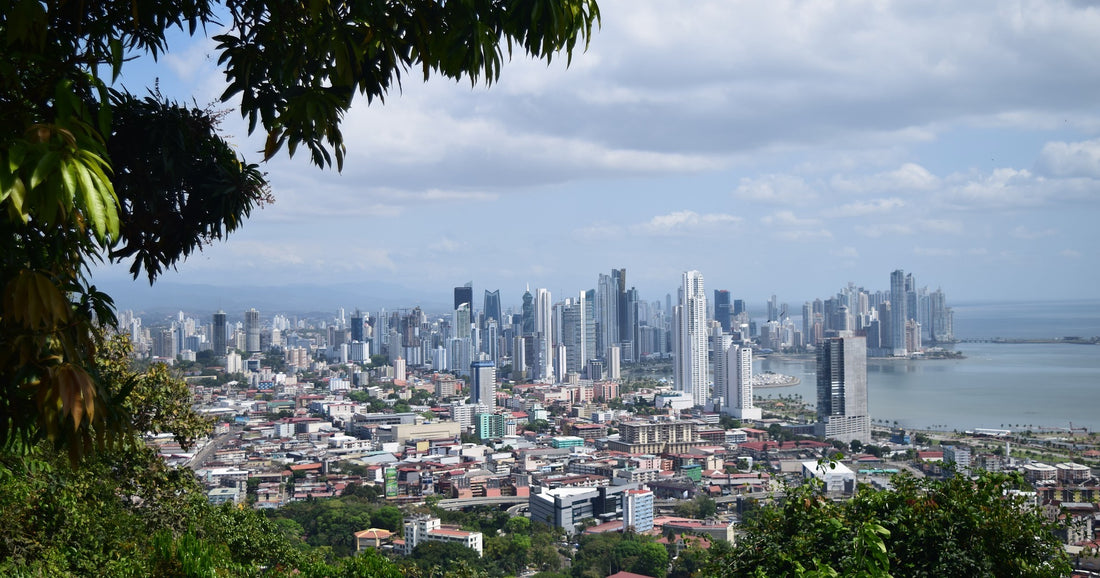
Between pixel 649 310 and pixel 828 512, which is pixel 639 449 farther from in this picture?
pixel 649 310

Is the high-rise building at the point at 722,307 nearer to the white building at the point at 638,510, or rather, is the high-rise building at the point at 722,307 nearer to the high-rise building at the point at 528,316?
the high-rise building at the point at 528,316

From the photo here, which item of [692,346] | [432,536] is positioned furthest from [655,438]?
[432,536]

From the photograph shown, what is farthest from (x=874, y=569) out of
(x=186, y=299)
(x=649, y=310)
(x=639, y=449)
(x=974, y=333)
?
(x=649, y=310)

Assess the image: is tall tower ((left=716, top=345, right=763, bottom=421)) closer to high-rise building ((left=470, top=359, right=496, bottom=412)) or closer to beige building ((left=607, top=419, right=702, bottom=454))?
beige building ((left=607, top=419, right=702, bottom=454))

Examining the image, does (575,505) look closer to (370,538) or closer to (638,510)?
(638,510)

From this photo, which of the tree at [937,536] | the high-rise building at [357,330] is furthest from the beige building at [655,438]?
the high-rise building at [357,330]
